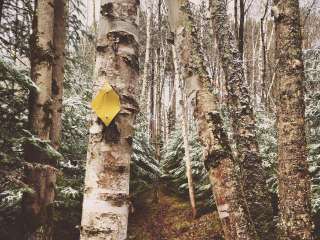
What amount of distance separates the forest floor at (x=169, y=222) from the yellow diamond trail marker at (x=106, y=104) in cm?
708

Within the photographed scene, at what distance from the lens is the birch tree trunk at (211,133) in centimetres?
307

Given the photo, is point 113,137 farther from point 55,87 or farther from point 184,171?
point 184,171

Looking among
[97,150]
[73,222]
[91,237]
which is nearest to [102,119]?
[97,150]

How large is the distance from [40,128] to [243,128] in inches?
108

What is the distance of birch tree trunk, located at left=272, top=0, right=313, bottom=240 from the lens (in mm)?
3305

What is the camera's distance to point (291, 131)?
338 centimetres

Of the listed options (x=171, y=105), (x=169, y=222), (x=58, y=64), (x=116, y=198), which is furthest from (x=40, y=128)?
(x=171, y=105)

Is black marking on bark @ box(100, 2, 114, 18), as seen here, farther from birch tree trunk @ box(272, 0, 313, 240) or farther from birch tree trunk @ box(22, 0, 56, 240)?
birch tree trunk @ box(22, 0, 56, 240)

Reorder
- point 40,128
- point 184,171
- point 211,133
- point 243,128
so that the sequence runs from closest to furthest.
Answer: point 211,133 → point 40,128 → point 243,128 → point 184,171

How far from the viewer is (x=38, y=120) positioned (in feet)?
14.9

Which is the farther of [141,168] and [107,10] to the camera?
[141,168]

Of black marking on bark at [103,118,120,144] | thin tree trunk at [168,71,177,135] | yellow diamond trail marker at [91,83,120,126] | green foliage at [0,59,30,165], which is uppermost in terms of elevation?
thin tree trunk at [168,71,177,135]

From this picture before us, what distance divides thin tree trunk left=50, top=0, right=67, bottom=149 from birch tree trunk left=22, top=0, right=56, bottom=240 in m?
0.26

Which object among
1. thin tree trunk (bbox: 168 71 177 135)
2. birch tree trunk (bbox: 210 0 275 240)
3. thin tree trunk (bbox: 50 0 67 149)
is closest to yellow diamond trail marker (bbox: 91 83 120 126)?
thin tree trunk (bbox: 50 0 67 149)
